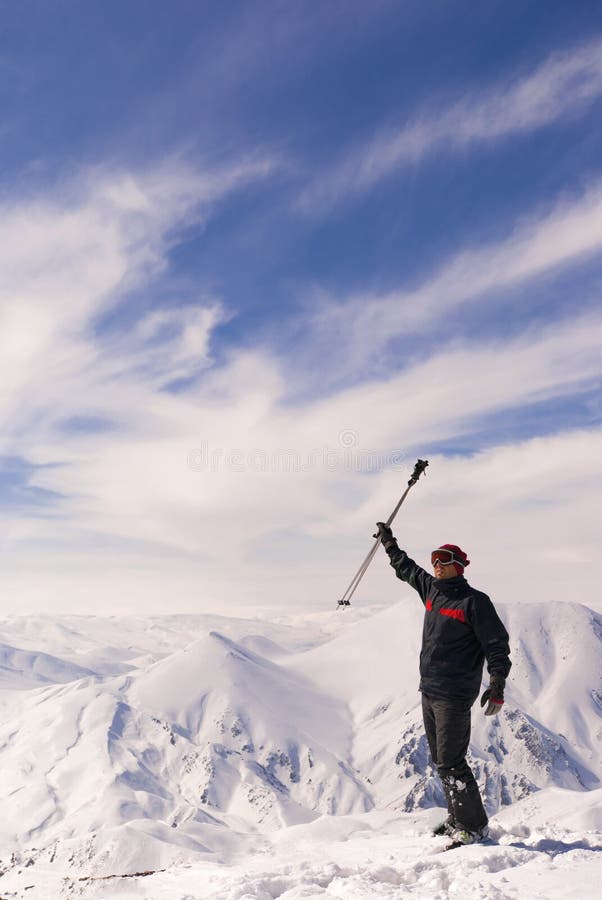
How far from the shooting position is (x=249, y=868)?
971 centimetres

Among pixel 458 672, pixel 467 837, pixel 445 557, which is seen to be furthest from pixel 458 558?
pixel 467 837

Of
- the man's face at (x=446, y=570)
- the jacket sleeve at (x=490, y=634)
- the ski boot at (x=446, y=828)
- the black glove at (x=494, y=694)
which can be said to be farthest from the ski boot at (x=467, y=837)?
the man's face at (x=446, y=570)

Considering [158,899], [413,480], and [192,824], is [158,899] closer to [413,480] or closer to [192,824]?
[413,480]

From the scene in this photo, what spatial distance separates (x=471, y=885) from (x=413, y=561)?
4.62m

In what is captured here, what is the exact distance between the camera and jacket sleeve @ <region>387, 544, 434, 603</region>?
10.4 meters

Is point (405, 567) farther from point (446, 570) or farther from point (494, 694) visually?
point (494, 694)

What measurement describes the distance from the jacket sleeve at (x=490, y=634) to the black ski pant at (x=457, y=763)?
88 centimetres

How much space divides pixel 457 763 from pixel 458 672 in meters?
1.30

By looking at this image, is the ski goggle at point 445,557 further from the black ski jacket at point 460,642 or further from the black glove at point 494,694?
the black glove at point 494,694

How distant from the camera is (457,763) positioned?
9.30 m

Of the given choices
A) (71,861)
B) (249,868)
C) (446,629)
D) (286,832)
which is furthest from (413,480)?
(71,861)

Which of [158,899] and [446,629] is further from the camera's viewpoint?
[446,629]

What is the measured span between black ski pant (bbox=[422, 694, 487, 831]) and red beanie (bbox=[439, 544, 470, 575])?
186cm

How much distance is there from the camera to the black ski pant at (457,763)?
9078 millimetres
